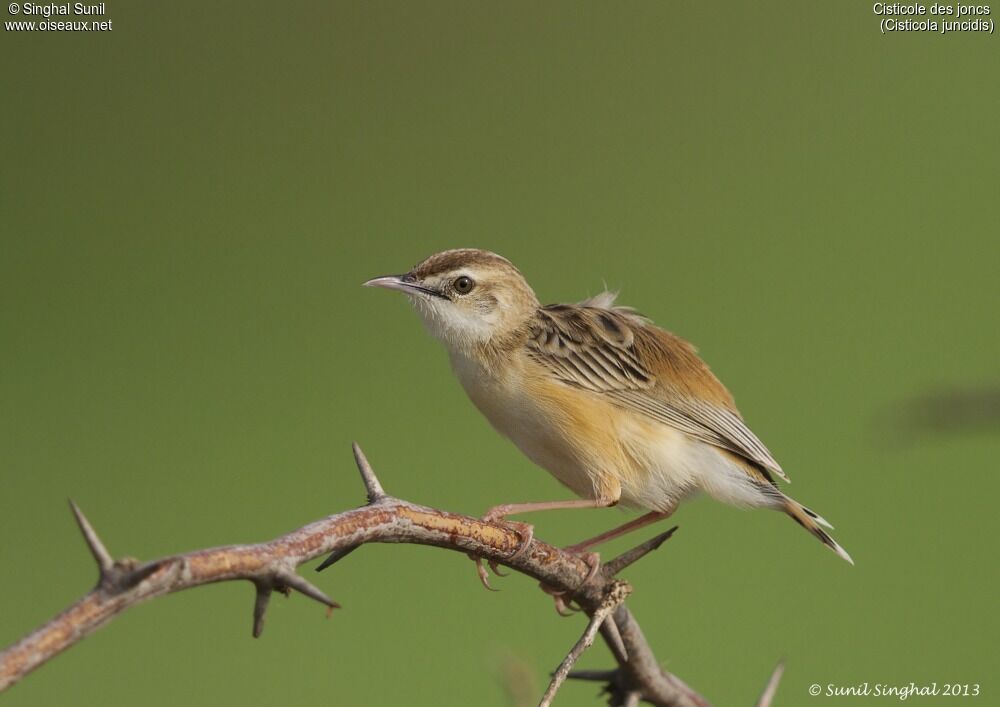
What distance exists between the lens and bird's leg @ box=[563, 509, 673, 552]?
3.80 metres

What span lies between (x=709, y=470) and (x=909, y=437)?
96.5 inches

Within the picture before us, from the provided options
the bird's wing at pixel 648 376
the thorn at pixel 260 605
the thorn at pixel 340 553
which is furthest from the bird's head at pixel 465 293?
the thorn at pixel 260 605

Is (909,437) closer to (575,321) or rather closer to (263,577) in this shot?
(263,577)

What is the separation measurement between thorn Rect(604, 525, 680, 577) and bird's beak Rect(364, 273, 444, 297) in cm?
169

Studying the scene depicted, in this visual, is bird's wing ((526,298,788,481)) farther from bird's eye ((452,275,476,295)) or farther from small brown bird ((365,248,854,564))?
bird's eye ((452,275,476,295))

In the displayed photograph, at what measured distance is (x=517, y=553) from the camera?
7.79 ft

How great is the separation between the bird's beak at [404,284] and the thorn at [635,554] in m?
1.69

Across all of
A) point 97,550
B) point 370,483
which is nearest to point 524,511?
point 370,483

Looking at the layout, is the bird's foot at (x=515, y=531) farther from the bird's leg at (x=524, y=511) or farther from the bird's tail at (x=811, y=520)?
the bird's tail at (x=811, y=520)

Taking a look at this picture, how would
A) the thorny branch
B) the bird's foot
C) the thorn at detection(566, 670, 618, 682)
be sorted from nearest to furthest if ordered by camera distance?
1. the thorny branch
2. the bird's foot
3. the thorn at detection(566, 670, 618, 682)

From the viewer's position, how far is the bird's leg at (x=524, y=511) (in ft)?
7.95

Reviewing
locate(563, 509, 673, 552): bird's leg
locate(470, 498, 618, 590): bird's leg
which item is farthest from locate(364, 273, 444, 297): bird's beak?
locate(563, 509, 673, 552): bird's leg

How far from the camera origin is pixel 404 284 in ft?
13.4

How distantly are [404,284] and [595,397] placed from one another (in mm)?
808
